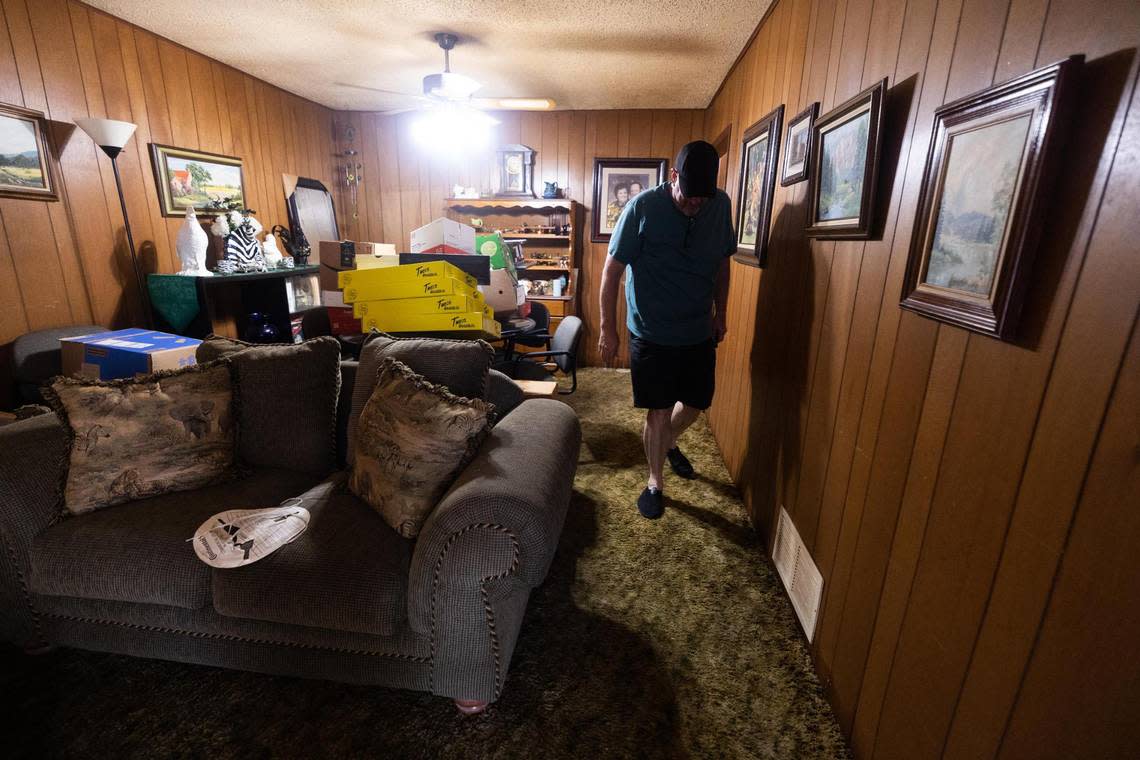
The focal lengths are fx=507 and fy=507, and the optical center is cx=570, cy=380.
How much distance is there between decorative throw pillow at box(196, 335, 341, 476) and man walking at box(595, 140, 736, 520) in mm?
1105

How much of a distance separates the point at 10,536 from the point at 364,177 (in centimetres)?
420

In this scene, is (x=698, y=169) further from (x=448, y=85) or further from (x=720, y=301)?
(x=448, y=85)

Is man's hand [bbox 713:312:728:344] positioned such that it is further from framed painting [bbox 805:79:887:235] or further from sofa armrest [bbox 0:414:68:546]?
sofa armrest [bbox 0:414:68:546]

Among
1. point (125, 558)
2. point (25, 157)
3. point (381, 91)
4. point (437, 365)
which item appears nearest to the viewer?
point (125, 558)

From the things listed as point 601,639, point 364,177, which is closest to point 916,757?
point 601,639

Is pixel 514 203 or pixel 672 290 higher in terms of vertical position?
pixel 514 203

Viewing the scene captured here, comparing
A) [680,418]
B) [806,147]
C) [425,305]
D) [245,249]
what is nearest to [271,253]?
[245,249]

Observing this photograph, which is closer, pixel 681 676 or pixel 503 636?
pixel 503 636

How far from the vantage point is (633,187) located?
461 cm

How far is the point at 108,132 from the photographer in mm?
2443

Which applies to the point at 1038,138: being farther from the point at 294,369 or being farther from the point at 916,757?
the point at 294,369

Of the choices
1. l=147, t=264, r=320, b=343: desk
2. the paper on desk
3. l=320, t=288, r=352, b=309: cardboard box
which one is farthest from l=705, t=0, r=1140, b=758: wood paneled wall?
l=147, t=264, r=320, b=343: desk

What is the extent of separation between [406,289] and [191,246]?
73.4 inches

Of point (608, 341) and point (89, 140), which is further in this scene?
point (89, 140)
